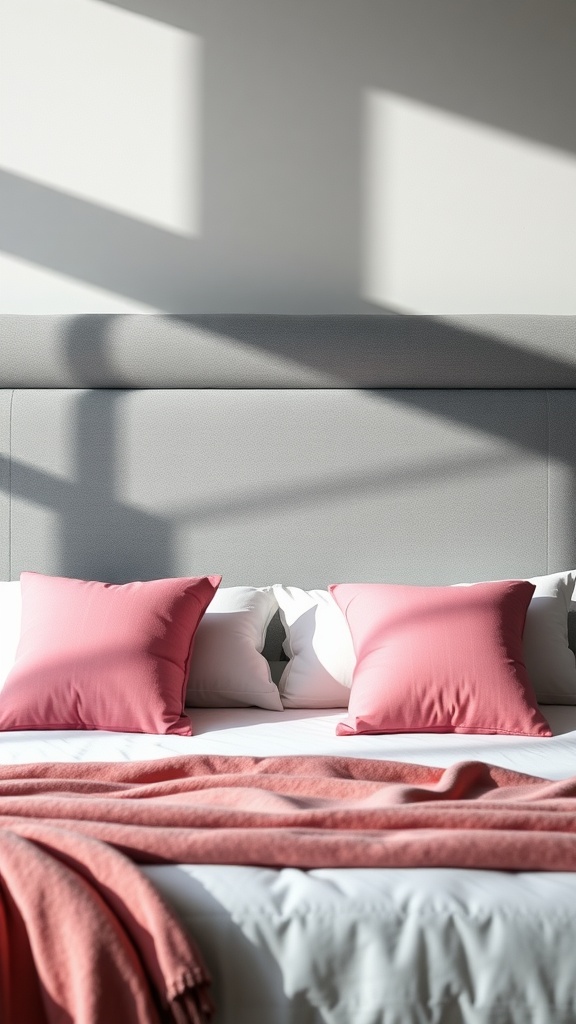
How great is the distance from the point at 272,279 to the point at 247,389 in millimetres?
418

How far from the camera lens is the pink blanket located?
1182mm

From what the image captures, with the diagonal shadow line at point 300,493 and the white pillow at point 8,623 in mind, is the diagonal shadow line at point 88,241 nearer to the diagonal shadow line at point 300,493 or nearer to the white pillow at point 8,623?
the diagonal shadow line at point 300,493

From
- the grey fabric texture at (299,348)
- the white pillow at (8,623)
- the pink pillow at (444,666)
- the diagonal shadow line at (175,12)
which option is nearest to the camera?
the pink pillow at (444,666)

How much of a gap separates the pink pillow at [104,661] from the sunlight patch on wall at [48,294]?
111cm

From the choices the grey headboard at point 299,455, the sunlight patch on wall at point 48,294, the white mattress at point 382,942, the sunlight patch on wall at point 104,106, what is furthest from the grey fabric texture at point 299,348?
the white mattress at point 382,942

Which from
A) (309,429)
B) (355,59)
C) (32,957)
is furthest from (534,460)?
(32,957)

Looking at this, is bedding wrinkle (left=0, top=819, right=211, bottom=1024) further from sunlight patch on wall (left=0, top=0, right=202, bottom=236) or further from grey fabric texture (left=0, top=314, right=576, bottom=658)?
sunlight patch on wall (left=0, top=0, right=202, bottom=236)

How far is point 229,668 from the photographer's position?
2.66 meters

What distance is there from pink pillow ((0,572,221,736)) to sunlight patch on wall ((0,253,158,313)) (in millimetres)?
1111

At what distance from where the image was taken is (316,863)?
1.36 metres

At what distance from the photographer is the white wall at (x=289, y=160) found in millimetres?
3180

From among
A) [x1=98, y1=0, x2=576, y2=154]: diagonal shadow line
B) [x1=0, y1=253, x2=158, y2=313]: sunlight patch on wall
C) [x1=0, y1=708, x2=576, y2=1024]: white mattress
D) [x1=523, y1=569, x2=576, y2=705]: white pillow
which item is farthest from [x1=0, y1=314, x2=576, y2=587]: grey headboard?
[x1=0, y1=708, x2=576, y2=1024]: white mattress

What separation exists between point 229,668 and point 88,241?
1569 mm

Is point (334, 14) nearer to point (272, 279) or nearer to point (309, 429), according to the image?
point (272, 279)
